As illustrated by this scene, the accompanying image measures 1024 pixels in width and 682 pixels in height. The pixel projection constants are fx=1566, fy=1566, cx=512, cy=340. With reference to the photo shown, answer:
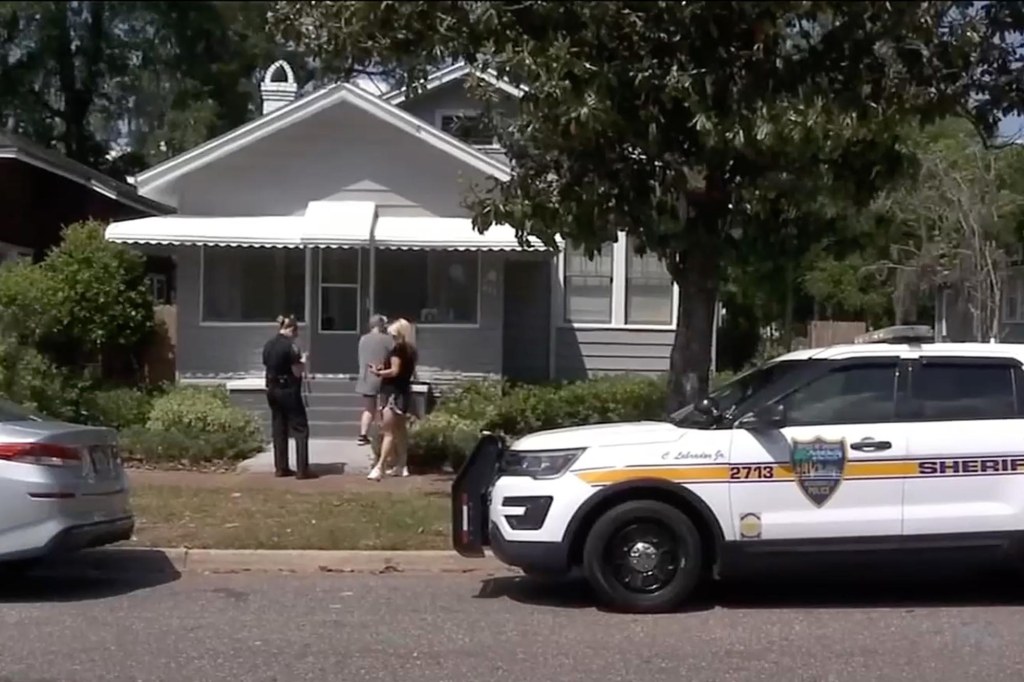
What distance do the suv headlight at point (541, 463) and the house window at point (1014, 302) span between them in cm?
2104

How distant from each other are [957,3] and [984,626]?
3.96 m

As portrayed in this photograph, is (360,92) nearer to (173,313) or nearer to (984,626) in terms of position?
(173,313)

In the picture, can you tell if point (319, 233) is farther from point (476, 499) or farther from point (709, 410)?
point (709, 410)

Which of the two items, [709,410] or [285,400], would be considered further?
[285,400]

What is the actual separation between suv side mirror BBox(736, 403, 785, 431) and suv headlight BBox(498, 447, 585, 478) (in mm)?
1047

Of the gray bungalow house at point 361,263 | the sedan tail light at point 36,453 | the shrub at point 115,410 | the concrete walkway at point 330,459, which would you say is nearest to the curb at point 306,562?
the sedan tail light at point 36,453

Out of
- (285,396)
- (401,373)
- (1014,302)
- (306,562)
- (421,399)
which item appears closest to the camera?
(306,562)

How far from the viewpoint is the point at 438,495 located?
47.6ft

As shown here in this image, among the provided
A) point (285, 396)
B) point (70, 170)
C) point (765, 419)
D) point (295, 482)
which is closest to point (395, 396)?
point (285, 396)

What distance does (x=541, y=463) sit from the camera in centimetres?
998

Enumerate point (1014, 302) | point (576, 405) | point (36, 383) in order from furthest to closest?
point (1014, 302), point (576, 405), point (36, 383)

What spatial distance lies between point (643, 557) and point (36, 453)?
3.95 meters

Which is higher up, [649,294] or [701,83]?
[701,83]

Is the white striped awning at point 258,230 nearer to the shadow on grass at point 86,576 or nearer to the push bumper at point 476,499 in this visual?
the shadow on grass at point 86,576
